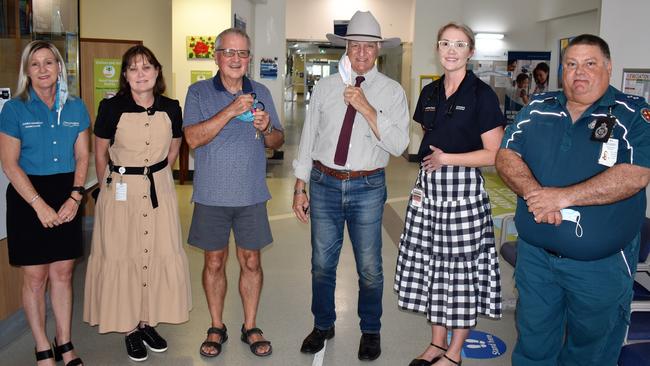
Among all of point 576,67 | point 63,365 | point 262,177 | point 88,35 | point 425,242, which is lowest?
point 63,365

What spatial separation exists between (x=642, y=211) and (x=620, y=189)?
284 millimetres

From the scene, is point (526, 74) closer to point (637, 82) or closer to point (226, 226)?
point (637, 82)

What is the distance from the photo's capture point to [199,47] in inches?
350

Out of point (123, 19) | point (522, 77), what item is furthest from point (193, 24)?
point (522, 77)

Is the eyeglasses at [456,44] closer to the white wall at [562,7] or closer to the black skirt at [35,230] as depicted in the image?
the black skirt at [35,230]

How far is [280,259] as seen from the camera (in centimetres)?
541

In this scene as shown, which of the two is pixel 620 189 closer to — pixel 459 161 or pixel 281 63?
pixel 459 161

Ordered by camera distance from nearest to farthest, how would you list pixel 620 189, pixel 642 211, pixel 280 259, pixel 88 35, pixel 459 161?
pixel 620 189 → pixel 642 211 → pixel 459 161 → pixel 280 259 → pixel 88 35

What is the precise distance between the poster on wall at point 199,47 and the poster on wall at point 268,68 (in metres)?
2.35

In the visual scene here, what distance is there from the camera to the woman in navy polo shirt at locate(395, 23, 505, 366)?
2.85 meters

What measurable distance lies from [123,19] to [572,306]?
686cm

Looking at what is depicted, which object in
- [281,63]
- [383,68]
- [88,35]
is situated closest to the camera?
[88,35]

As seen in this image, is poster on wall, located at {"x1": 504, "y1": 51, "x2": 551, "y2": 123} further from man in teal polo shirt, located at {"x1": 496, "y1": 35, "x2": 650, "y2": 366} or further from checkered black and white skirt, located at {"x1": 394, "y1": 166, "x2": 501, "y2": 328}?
man in teal polo shirt, located at {"x1": 496, "y1": 35, "x2": 650, "y2": 366}

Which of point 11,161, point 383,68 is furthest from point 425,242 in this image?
point 383,68
